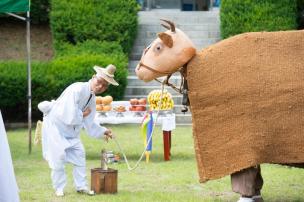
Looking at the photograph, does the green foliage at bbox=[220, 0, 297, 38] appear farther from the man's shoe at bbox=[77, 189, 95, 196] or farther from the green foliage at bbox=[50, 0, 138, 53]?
the man's shoe at bbox=[77, 189, 95, 196]

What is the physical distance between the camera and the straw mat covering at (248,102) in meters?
8.66

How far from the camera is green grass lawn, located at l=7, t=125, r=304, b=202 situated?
10.2 meters

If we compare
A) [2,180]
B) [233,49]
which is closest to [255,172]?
[233,49]

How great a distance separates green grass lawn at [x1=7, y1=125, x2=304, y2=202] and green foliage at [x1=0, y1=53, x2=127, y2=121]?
3184 mm

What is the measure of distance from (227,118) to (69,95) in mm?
2138

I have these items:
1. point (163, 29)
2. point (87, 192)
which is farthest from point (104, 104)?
point (163, 29)

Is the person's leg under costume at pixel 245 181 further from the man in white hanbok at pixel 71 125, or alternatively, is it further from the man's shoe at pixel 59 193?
the man's shoe at pixel 59 193

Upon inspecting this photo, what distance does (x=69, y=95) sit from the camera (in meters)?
10.1

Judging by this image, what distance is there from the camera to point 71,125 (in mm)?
10164

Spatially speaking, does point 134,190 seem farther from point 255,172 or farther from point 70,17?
point 70,17

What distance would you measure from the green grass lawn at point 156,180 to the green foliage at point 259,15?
6.24 metres

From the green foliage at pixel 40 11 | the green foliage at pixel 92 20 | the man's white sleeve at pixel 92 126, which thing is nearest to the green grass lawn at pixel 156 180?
the man's white sleeve at pixel 92 126

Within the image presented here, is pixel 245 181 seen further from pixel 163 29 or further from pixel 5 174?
pixel 163 29

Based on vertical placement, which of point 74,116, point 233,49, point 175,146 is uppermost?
point 233,49
